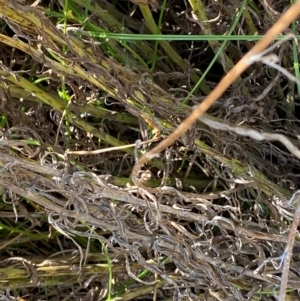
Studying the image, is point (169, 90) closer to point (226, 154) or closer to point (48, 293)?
point (226, 154)

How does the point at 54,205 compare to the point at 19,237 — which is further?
the point at 19,237

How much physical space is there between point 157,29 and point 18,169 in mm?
272

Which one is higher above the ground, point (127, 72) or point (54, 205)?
point (127, 72)

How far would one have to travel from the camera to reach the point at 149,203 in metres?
0.68

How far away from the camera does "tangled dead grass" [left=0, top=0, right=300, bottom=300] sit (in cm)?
66

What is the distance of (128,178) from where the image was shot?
0.79 meters

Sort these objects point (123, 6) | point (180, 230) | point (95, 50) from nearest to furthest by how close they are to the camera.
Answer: point (95, 50)
point (180, 230)
point (123, 6)

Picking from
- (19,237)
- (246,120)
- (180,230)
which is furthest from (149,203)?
(19,237)

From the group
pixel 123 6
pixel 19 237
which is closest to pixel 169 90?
pixel 123 6

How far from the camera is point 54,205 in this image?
28.2 inches

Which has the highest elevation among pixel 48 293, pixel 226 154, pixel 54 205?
pixel 226 154

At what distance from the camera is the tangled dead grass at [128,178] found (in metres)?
0.66

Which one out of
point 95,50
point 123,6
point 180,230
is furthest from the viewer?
point 123,6

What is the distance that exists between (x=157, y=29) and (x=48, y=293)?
0.52m
